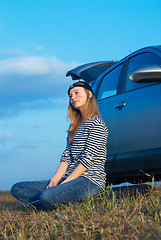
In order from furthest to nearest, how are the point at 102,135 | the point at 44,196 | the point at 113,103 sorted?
the point at 113,103, the point at 102,135, the point at 44,196

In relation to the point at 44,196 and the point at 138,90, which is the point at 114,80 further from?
the point at 44,196

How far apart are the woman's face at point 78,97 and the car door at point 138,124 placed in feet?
2.11

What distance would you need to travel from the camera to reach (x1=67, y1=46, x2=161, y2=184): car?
159 inches

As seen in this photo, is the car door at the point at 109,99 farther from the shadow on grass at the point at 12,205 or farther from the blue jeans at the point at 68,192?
the shadow on grass at the point at 12,205

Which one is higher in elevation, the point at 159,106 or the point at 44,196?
the point at 159,106

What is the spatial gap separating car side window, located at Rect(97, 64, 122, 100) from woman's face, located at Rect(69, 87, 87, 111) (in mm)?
1037

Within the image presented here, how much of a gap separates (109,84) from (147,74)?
4.34 ft

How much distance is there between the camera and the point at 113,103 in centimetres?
482

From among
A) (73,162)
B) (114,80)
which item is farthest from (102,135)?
(114,80)

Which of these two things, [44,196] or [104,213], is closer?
[104,213]

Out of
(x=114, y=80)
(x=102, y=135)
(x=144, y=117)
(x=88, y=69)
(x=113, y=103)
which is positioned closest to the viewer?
(x=102, y=135)

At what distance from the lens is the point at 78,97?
404cm

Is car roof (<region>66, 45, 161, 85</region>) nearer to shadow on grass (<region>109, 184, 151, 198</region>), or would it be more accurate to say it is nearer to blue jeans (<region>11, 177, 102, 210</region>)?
shadow on grass (<region>109, 184, 151, 198</region>)

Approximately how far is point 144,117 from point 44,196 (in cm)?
150
